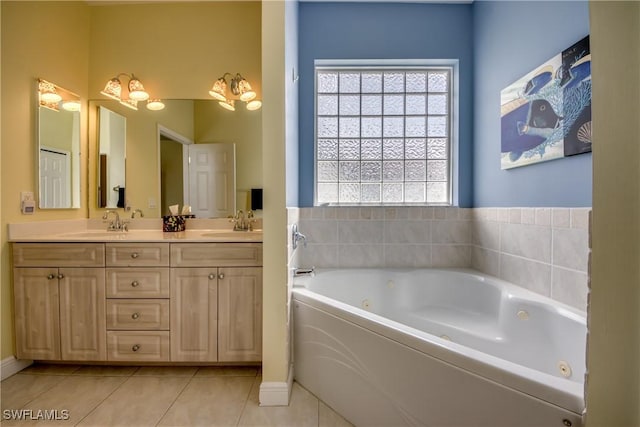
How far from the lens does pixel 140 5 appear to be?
2.27 meters

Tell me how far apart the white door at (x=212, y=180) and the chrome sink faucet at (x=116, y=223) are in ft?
1.85

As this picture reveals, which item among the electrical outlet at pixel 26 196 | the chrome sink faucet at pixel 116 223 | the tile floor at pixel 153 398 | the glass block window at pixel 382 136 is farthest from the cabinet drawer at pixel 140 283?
the glass block window at pixel 382 136

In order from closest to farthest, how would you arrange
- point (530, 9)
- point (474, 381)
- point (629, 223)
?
1. point (629, 223)
2. point (474, 381)
3. point (530, 9)

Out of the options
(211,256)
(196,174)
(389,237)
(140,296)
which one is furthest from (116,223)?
(389,237)

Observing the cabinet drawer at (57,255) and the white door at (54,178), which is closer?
the cabinet drawer at (57,255)

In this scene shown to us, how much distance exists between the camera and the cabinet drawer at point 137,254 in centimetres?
173

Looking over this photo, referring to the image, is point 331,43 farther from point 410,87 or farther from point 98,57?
point 98,57

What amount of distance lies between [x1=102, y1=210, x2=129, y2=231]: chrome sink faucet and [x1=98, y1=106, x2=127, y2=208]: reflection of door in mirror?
2.4 inches

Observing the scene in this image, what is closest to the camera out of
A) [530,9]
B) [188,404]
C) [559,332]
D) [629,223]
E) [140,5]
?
[629,223]

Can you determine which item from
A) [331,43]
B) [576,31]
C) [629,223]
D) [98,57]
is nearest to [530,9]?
[576,31]

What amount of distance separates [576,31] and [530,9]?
43cm

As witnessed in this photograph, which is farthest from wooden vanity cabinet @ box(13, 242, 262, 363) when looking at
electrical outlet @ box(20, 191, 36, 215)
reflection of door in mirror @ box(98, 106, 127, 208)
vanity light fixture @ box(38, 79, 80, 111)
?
vanity light fixture @ box(38, 79, 80, 111)

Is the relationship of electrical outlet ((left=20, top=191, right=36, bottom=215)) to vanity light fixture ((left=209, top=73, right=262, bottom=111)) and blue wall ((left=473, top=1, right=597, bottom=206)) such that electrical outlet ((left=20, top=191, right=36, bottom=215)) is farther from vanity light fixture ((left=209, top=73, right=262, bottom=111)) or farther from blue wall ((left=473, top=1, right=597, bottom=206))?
blue wall ((left=473, top=1, right=597, bottom=206))

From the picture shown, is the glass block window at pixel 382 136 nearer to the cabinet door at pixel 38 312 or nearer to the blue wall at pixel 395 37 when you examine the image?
the blue wall at pixel 395 37
